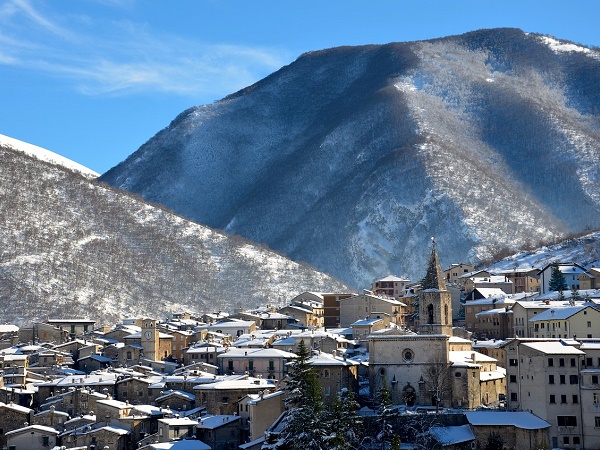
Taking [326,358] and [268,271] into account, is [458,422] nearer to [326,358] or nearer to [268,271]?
[326,358]

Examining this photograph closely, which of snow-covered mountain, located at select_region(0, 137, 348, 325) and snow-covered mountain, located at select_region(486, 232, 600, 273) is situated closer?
snow-covered mountain, located at select_region(486, 232, 600, 273)

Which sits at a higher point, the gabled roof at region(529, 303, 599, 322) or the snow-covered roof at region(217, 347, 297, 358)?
the gabled roof at region(529, 303, 599, 322)

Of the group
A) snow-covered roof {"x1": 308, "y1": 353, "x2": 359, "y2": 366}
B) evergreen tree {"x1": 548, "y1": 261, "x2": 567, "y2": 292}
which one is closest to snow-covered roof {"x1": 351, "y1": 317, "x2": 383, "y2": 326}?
evergreen tree {"x1": 548, "y1": 261, "x2": 567, "y2": 292}

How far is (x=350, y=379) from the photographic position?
83.6 meters

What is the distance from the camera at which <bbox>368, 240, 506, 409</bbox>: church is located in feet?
266

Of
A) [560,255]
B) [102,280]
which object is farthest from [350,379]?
[102,280]

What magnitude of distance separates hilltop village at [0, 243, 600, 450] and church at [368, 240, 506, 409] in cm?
9

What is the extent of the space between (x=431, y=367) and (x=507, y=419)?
32.0ft

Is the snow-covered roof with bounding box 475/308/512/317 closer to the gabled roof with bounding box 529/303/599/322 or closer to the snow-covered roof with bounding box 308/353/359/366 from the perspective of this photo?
the gabled roof with bounding box 529/303/599/322

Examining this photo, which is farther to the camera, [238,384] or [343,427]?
[238,384]

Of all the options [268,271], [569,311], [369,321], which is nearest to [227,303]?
[268,271]

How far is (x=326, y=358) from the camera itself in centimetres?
8456

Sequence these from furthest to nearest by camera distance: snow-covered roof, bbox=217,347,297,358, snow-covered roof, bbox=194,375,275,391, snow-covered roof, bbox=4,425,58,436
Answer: snow-covered roof, bbox=217,347,297,358 < snow-covered roof, bbox=194,375,275,391 < snow-covered roof, bbox=4,425,58,436

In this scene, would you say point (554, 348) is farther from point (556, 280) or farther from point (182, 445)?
point (556, 280)
